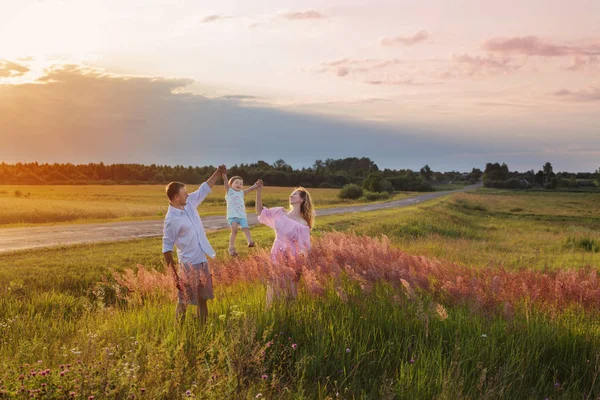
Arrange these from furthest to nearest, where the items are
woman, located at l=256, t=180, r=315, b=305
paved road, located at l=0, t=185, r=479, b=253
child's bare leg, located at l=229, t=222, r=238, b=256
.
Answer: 1. paved road, located at l=0, t=185, r=479, b=253
2. child's bare leg, located at l=229, t=222, r=238, b=256
3. woman, located at l=256, t=180, r=315, b=305

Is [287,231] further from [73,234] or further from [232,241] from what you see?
[73,234]

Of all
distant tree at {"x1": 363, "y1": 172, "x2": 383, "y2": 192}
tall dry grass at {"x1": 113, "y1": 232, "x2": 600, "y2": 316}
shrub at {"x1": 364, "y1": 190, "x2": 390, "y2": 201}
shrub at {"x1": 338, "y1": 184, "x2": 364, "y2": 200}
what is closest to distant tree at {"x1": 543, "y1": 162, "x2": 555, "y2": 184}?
distant tree at {"x1": 363, "y1": 172, "x2": 383, "y2": 192}

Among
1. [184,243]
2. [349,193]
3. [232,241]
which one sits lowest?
[349,193]

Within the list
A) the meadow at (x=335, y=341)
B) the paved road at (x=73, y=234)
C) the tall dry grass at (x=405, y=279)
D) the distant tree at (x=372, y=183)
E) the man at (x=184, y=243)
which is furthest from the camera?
the distant tree at (x=372, y=183)

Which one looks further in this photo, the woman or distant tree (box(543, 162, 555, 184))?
distant tree (box(543, 162, 555, 184))

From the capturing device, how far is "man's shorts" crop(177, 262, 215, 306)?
19.8 feet

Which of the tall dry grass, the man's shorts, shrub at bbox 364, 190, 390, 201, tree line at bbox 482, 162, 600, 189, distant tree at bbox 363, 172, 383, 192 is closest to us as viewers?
the man's shorts

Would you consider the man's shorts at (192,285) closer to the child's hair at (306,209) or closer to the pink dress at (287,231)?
the pink dress at (287,231)

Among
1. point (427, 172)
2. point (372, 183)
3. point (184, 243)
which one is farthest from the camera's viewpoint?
point (427, 172)

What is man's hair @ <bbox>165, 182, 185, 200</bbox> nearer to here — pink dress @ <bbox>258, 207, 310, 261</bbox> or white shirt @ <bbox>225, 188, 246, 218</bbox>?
pink dress @ <bbox>258, 207, 310, 261</bbox>

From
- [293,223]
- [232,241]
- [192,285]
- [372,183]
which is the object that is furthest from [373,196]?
[192,285]

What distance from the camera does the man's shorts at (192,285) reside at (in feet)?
19.8

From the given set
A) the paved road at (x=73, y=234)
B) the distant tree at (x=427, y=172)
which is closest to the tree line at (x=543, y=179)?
the distant tree at (x=427, y=172)

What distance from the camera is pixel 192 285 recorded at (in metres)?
6.01
